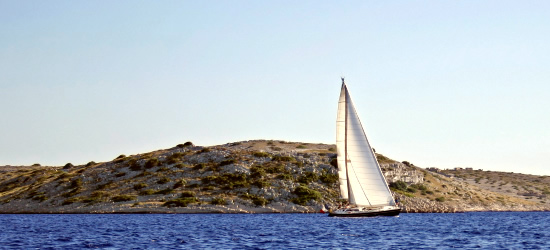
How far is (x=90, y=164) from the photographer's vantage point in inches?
5453

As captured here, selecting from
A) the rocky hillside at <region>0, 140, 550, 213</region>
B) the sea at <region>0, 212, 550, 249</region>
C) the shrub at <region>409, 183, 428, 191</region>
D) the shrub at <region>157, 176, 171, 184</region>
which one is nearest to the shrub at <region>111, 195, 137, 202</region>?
the rocky hillside at <region>0, 140, 550, 213</region>

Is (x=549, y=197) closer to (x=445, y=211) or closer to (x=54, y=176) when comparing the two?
(x=445, y=211)

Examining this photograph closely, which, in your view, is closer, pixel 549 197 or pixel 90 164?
pixel 90 164

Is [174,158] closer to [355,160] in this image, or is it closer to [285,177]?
[285,177]

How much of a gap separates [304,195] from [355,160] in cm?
3389

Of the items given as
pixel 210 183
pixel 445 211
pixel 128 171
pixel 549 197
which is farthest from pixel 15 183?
pixel 549 197

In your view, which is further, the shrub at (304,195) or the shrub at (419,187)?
the shrub at (419,187)

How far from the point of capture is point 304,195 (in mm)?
108000

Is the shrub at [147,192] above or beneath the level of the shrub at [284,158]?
beneath

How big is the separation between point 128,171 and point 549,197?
98565 millimetres

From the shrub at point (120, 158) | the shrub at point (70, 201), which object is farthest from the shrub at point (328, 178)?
the shrub at point (70, 201)

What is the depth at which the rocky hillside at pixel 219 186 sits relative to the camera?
105 meters

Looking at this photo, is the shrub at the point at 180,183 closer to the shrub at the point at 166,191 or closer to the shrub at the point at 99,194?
the shrub at the point at 166,191

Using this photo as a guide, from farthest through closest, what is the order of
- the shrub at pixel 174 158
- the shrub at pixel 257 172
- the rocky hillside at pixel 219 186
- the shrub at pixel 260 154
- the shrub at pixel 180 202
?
the shrub at pixel 260 154
the shrub at pixel 174 158
the shrub at pixel 257 172
the rocky hillside at pixel 219 186
the shrub at pixel 180 202
